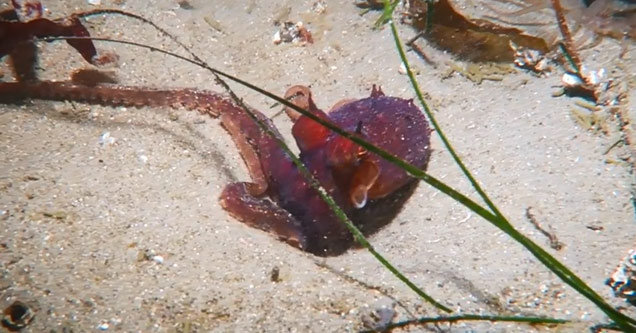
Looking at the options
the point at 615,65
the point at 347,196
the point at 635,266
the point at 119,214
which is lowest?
the point at 119,214

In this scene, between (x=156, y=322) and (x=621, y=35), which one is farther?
(x=621, y=35)

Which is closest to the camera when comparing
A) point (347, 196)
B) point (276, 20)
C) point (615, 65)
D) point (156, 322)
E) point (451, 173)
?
point (156, 322)

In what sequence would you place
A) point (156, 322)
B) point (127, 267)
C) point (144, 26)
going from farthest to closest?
1. point (144, 26)
2. point (127, 267)
3. point (156, 322)

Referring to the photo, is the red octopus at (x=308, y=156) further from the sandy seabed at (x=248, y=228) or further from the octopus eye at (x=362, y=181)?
the sandy seabed at (x=248, y=228)

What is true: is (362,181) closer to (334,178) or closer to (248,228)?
(334,178)

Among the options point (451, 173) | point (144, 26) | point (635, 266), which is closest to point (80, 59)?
point (144, 26)

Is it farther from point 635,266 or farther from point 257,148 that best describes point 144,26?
point 635,266

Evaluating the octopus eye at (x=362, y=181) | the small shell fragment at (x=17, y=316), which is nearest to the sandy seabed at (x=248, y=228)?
the small shell fragment at (x=17, y=316)

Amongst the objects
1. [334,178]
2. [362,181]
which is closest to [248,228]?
Answer: [334,178]
